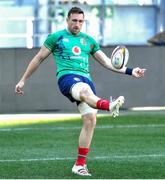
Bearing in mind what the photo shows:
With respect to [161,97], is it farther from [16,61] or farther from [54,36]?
[54,36]

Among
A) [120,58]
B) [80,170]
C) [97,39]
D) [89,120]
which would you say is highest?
[120,58]

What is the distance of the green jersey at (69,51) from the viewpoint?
11.0 m

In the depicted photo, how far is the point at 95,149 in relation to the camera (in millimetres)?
13859

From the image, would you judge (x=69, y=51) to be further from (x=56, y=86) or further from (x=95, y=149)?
(x=56, y=86)

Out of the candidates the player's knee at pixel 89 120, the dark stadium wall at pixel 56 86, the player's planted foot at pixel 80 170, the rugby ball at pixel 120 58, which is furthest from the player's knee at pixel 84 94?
the dark stadium wall at pixel 56 86

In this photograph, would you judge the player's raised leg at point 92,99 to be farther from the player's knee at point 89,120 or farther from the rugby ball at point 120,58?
the rugby ball at point 120,58

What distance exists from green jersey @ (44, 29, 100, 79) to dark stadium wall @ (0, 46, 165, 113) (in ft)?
35.0

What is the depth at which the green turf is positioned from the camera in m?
11.1

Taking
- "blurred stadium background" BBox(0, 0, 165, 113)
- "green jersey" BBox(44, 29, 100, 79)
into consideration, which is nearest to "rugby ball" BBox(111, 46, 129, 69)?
"green jersey" BBox(44, 29, 100, 79)

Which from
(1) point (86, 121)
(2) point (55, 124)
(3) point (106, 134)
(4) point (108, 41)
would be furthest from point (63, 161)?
(4) point (108, 41)

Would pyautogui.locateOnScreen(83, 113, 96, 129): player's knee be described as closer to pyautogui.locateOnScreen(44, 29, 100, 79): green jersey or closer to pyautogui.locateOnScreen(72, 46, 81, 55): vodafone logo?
pyautogui.locateOnScreen(44, 29, 100, 79): green jersey

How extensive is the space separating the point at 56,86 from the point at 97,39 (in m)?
3.73

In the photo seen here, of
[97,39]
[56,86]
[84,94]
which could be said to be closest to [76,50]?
[84,94]

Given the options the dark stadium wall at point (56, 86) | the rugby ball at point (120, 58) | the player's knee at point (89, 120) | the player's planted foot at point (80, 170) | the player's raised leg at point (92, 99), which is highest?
the rugby ball at point (120, 58)
